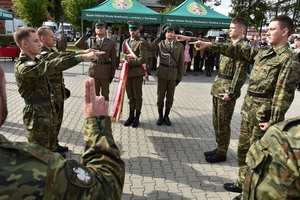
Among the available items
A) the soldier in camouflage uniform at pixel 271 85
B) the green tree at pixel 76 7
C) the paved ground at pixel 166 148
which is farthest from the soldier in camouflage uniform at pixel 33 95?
the green tree at pixel 76 7

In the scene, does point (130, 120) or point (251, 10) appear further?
point (251, 10)

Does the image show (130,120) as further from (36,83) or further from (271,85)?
(271,85)

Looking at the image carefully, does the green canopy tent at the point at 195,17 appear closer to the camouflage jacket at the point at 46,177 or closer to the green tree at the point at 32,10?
the camouflage jacket at the point at 46,177

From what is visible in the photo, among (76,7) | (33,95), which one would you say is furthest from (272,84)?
(76,7)

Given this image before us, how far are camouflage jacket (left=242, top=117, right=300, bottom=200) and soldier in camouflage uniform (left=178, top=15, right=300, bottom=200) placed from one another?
150cm

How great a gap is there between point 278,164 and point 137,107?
452 centimetres

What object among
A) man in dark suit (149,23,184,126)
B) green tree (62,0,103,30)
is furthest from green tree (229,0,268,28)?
man in dark suit (149,23,184,126)

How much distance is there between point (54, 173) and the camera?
96 cm

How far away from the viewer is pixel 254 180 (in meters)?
1.25

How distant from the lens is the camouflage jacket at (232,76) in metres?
3.48

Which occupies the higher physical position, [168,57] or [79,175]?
[79,175]

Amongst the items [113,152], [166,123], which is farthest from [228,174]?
[113,152]

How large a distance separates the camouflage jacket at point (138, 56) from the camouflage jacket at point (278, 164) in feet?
13.7

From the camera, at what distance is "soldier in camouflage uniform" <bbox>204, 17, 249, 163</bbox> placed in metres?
3.52
